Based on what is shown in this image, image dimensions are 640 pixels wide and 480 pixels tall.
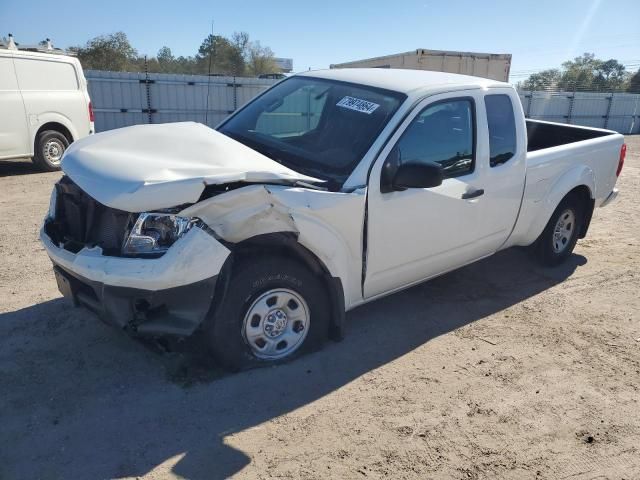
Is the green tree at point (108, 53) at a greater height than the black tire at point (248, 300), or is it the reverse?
the green tree at point (108, 53)

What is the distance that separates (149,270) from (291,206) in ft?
2.90

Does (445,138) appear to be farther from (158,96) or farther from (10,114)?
(158,96)

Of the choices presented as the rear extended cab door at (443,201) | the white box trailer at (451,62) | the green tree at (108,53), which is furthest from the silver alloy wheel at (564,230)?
the green tree at (108,53)

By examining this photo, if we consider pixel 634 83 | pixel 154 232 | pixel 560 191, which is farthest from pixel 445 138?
pixel 634 83

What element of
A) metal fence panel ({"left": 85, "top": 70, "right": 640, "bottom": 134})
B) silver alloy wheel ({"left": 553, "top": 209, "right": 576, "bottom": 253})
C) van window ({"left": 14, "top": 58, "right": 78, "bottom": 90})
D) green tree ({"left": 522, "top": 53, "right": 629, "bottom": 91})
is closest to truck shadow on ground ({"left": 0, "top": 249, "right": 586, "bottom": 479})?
silver alloy wheel ({"left": 553, "top": 209, "right": 576, "bottom": 253})

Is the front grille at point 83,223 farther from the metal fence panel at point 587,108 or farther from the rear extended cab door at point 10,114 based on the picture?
the metal fence panel at point 587,108

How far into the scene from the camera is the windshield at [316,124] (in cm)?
354

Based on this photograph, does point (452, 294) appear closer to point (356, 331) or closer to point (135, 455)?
point (356, 331)

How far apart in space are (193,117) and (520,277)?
39.5ft

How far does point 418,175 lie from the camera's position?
3.29m

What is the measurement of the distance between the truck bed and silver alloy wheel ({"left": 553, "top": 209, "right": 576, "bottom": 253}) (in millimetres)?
905

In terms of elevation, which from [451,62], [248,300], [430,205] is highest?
[451,62]

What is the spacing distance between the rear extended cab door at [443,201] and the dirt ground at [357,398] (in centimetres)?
58

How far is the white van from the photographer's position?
9172mm
